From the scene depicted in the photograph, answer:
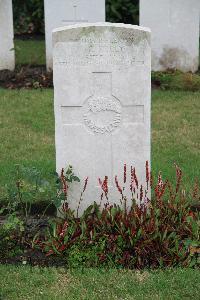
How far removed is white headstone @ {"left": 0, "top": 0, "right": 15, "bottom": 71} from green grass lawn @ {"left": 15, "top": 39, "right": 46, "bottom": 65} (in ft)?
0.56

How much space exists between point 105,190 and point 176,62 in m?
6.48

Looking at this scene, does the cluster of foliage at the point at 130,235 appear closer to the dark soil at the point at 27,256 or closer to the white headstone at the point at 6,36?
the dark soil at the point at 27,256

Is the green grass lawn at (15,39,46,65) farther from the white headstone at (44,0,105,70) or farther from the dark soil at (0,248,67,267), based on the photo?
the dark soil at (0,248,67,267)

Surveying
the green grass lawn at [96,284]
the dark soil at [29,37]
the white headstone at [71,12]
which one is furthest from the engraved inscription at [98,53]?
the dark soil at [29,37]

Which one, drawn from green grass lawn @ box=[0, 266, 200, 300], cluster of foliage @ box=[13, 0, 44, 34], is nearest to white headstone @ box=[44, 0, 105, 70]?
cluster of foliage @ box=[13, 0, 44, 34]

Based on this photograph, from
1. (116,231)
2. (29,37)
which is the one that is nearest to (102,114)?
(116,231)

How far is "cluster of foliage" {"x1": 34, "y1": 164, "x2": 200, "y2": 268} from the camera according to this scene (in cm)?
471

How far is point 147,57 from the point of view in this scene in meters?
4.93

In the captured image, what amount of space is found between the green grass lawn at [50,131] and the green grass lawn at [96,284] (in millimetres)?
1747

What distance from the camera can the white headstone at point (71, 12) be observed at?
10.6 metres

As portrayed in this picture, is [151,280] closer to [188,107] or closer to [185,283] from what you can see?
[185,283]

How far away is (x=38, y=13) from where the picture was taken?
15586mm

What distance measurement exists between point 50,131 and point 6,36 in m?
3.31

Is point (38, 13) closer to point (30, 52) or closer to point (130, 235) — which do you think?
point (30, 52)
